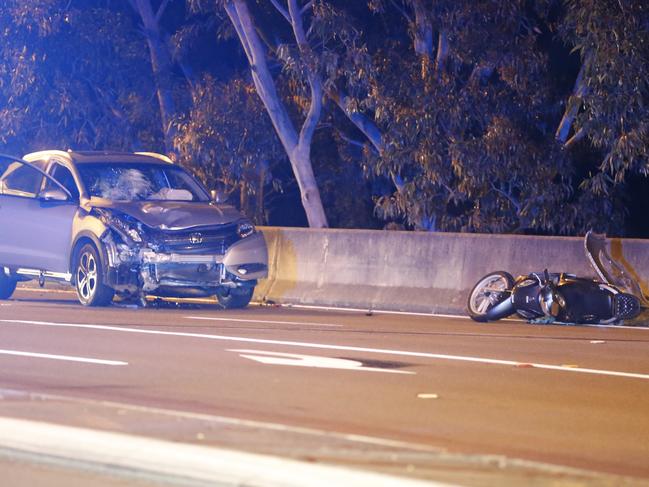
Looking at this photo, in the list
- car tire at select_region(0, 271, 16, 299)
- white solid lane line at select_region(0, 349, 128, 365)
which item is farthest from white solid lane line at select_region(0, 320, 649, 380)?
car tire at select_region(0, 271, 16, 299)

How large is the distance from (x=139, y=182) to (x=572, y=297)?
248 inches

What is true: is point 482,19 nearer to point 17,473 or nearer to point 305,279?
point 305,279

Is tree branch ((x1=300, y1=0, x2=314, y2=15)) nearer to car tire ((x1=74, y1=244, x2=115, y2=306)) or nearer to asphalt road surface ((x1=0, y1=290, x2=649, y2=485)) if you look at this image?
car tire ((x1=74, y1=244, x2=115, y2=306))

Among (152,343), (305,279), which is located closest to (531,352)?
(152,343)

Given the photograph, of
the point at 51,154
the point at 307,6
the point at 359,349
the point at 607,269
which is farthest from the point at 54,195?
the point at 307,6

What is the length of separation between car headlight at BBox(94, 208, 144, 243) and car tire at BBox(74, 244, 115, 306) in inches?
17.1

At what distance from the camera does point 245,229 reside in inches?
708

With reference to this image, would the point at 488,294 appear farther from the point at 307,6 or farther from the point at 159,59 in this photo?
the point at 159,59

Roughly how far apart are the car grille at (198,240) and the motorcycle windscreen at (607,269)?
4541 millimetres

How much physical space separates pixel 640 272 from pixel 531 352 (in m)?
4.65

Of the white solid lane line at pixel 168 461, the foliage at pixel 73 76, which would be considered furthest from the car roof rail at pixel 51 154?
the white solid lane line at pixel 168 461

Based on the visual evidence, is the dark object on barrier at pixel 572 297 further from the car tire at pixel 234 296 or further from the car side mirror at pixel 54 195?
the car side mirror at pixel 54 195

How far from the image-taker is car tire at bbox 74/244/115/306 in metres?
17.6

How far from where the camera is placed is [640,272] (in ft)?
55.4
